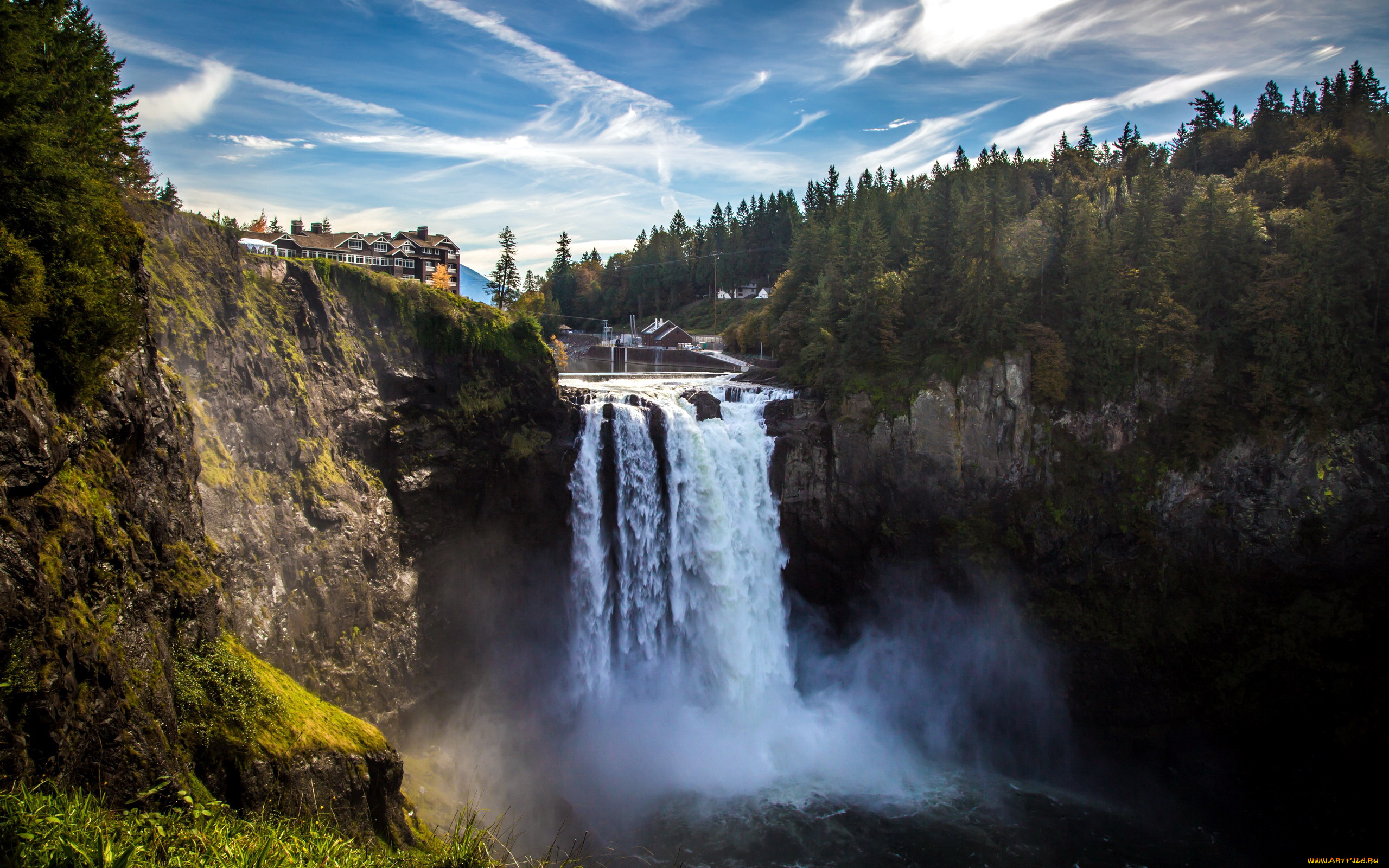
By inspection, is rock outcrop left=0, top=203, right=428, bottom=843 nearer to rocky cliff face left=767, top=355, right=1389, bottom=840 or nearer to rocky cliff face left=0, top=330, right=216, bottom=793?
rocky cliff face left=0, top=330, right=216, bottom=793

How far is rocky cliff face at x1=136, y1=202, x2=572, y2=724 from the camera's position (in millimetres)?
19297

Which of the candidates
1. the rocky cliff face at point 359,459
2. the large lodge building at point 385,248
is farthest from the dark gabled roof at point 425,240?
the rocky cliff face at point 359,459

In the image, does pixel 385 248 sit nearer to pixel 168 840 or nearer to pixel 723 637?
pixel 723 637

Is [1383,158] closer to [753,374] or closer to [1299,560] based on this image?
[1299,560]

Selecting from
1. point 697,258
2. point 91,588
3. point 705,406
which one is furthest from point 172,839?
point 697,258

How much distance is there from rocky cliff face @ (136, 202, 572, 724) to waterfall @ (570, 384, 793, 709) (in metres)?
1.75

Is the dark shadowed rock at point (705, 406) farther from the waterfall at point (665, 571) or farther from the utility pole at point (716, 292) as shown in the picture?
the utility pole at point (716, 292)

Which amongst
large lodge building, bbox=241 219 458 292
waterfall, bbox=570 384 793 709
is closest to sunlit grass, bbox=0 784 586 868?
waterfall, bbox=570 384 793 709

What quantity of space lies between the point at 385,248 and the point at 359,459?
32368mm

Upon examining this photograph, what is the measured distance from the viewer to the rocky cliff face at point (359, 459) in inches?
760

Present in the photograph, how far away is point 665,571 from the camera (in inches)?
1191

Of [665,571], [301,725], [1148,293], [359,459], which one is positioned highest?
[1148,293]

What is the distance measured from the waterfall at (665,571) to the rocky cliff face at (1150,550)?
3459mm

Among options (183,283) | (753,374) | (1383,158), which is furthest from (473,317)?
(1383,158)
